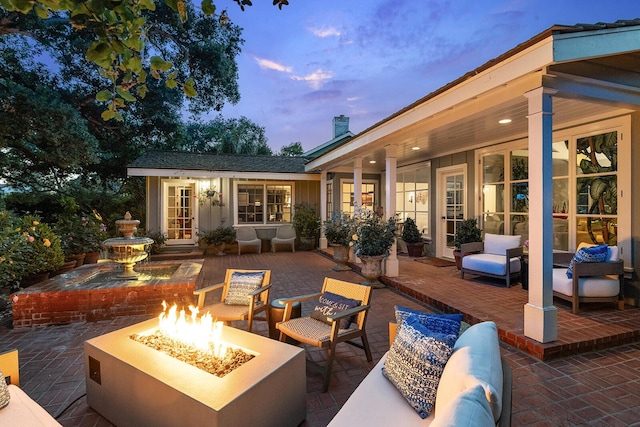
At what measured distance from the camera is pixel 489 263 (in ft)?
17.0

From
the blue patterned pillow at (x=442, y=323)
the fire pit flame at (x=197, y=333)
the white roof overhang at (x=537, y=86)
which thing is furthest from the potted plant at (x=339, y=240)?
the blue patterned pillow at (x=442, y=323)

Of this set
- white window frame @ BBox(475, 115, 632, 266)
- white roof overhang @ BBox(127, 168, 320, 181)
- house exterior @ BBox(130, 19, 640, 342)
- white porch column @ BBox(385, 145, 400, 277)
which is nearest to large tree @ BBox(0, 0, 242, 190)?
white roof overhang @ BBox(127, 168, 320, 181)

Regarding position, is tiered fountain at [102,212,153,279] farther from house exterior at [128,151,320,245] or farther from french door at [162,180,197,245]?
french door at [162,180,197,245]

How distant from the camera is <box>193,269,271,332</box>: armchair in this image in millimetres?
3301

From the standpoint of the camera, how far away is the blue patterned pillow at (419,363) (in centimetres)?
161

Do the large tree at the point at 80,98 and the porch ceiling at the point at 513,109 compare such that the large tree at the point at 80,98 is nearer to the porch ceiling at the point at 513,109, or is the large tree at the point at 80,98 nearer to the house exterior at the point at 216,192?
the house exterior at the point at 216,192

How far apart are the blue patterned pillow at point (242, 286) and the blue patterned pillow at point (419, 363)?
2084 mm

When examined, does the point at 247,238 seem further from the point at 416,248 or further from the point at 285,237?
the point at 416,248

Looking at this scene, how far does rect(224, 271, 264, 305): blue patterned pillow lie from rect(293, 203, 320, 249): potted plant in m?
6.25

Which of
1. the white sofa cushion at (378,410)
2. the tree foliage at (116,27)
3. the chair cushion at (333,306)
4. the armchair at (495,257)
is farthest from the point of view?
the armchair at (495,257)

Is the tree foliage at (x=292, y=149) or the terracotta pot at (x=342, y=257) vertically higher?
the tree foliage at (x=292, y=149)

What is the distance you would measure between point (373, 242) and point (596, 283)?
2904 mm

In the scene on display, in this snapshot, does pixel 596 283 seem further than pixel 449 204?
No

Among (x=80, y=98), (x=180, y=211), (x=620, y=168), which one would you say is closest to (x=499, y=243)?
(x=620, y=168)
